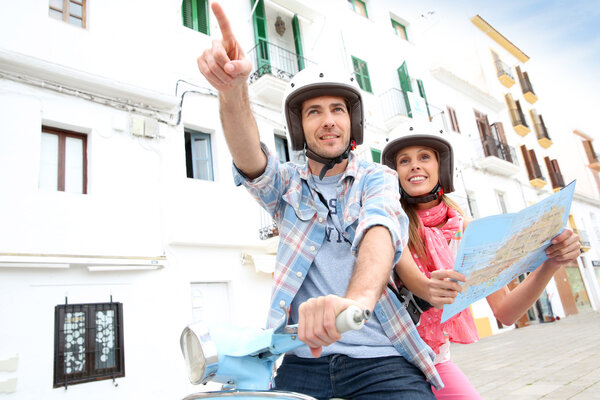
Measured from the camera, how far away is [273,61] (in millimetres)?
12227

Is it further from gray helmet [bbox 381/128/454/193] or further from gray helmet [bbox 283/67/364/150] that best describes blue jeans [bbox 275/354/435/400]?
gray helmet [bbox 381/128/454/193]

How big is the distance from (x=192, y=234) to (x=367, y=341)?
26.1 feet

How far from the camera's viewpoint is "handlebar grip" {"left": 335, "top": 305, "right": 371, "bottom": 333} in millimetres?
857

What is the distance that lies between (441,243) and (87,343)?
6968 millimetres

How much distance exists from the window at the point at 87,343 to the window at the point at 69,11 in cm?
579

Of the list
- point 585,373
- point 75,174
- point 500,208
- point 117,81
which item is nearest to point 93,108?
point 117,81

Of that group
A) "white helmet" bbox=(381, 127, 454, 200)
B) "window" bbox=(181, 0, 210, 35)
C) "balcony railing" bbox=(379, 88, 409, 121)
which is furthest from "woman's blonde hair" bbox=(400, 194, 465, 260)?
"balcony railing" bbox=(379, 88, 409, 121)

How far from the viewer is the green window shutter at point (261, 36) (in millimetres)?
11508

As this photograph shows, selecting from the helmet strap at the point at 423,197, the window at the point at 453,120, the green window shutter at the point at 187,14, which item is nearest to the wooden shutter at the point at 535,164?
the window at the point at 453,120

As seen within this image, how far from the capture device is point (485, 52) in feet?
81.4

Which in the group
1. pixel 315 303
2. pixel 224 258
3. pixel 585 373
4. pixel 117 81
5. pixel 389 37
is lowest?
pixel 585 373

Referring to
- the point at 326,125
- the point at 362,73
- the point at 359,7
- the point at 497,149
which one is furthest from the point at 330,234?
the point at 497,149

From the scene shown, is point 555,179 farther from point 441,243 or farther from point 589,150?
Result: point 441,243

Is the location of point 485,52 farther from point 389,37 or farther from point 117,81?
point 117,81
